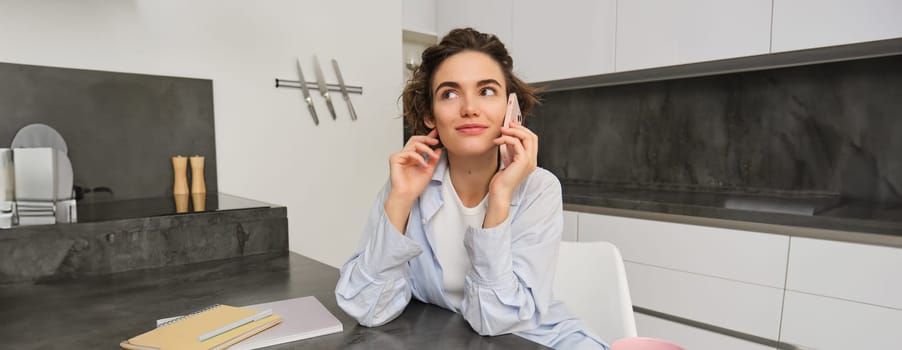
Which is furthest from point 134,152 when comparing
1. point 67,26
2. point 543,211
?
point 543,211

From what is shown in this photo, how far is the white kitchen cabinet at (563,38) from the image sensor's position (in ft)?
6.97

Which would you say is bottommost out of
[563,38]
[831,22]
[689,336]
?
[689,336]

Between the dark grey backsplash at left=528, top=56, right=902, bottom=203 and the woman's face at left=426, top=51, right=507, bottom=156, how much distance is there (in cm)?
163

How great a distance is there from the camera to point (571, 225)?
2.04m

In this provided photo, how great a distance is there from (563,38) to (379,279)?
187 cm

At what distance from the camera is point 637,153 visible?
2404 mm

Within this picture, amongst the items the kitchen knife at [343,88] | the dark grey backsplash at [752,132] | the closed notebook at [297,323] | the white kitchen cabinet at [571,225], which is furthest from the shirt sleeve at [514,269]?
the dark grey backsplash at [752,132]

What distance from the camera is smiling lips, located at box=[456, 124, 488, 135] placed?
848 millimetres

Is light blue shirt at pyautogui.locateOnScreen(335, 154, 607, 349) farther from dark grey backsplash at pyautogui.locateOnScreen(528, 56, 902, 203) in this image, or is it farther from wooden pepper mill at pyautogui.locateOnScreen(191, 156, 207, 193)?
dark grey backsplash at pyautogui.locateOnScreen(528, 56, 902, 203)

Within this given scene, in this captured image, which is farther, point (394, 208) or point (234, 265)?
point (234, 265)

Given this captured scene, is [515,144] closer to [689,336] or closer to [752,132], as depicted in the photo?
[689,336]

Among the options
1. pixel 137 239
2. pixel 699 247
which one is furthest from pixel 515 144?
pixel 699 247

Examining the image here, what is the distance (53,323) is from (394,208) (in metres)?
0.58

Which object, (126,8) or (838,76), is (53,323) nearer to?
(126,8)
